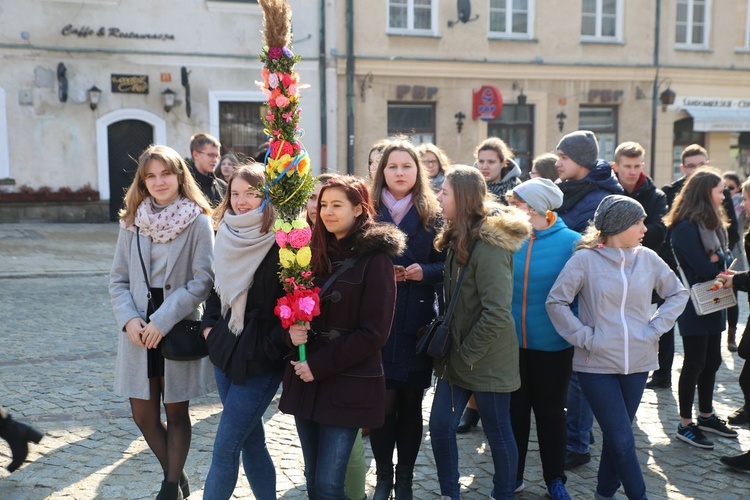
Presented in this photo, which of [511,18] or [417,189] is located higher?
[511,18]

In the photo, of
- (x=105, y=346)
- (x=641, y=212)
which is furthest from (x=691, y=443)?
(x=105, y=346)

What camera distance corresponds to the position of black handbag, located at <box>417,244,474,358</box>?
3990 millimetres

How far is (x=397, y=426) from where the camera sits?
4.38 m

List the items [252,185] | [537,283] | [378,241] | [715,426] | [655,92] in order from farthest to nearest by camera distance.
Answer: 1. [655,92]
2. [715,426]
3. [537,283]
4. [252,185]
5. [378,241]

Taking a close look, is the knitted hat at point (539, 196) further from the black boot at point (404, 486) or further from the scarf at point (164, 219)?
the scarf at point (164, 219)

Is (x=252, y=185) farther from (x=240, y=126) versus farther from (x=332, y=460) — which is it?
(x=240, y=126)

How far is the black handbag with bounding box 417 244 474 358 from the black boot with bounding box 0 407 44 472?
1990mm

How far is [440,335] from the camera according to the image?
13.1 feet

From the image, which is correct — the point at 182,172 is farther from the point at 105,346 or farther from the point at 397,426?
the point at 105,346

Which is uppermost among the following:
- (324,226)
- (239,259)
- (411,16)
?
(411,16)

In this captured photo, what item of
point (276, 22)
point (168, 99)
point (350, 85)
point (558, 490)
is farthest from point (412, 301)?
point (350, 85)

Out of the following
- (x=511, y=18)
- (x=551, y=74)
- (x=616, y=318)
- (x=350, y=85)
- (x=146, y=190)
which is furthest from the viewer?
(x=551, y=74)

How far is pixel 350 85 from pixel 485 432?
16205 mm

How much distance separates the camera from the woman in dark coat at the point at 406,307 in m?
4.25
